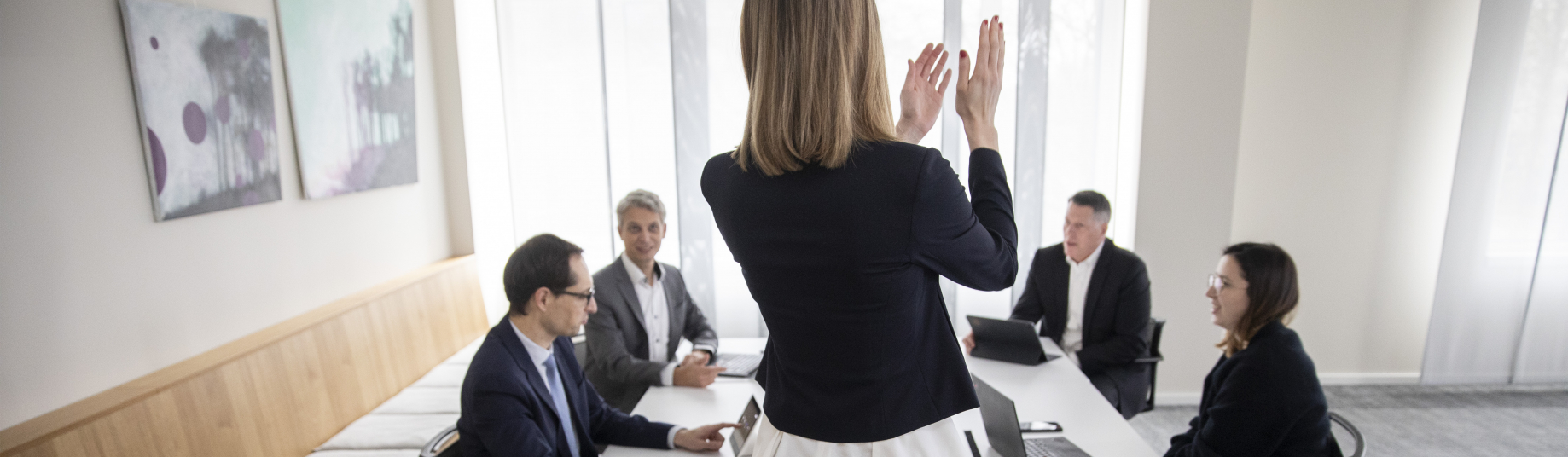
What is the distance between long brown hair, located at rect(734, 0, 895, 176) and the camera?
80 cm

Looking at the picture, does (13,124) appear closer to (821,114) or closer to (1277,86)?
(821,114)

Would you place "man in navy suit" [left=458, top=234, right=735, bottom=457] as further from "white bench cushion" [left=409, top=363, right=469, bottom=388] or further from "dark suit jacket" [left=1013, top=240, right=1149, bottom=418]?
"dark suit jacket" [left=1013, top=240, right=1149, bottom=418]

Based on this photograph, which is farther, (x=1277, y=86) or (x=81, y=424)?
(x=1277, y=86)

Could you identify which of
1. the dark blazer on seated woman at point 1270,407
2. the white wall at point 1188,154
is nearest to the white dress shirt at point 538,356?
the dark blazer on seated woman at point 1270,407

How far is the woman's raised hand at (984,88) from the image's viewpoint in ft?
2.95

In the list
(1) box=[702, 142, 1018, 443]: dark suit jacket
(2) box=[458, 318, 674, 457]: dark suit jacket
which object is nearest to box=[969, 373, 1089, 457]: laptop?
(1) box=[702, 142, 1018, 443]: dark suit jacket

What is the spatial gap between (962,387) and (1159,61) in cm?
309

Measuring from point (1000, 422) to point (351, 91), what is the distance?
3028 millimetres

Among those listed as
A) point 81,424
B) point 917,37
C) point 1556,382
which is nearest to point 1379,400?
point 1556,382

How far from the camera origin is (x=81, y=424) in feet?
5.92

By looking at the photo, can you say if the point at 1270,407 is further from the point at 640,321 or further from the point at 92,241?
the point at 92,241

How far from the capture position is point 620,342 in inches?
100.0

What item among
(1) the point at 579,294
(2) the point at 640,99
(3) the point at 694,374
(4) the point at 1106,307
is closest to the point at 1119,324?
(4) the point at 1106,307

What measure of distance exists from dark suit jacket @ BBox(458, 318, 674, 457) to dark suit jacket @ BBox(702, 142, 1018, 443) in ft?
3.07
